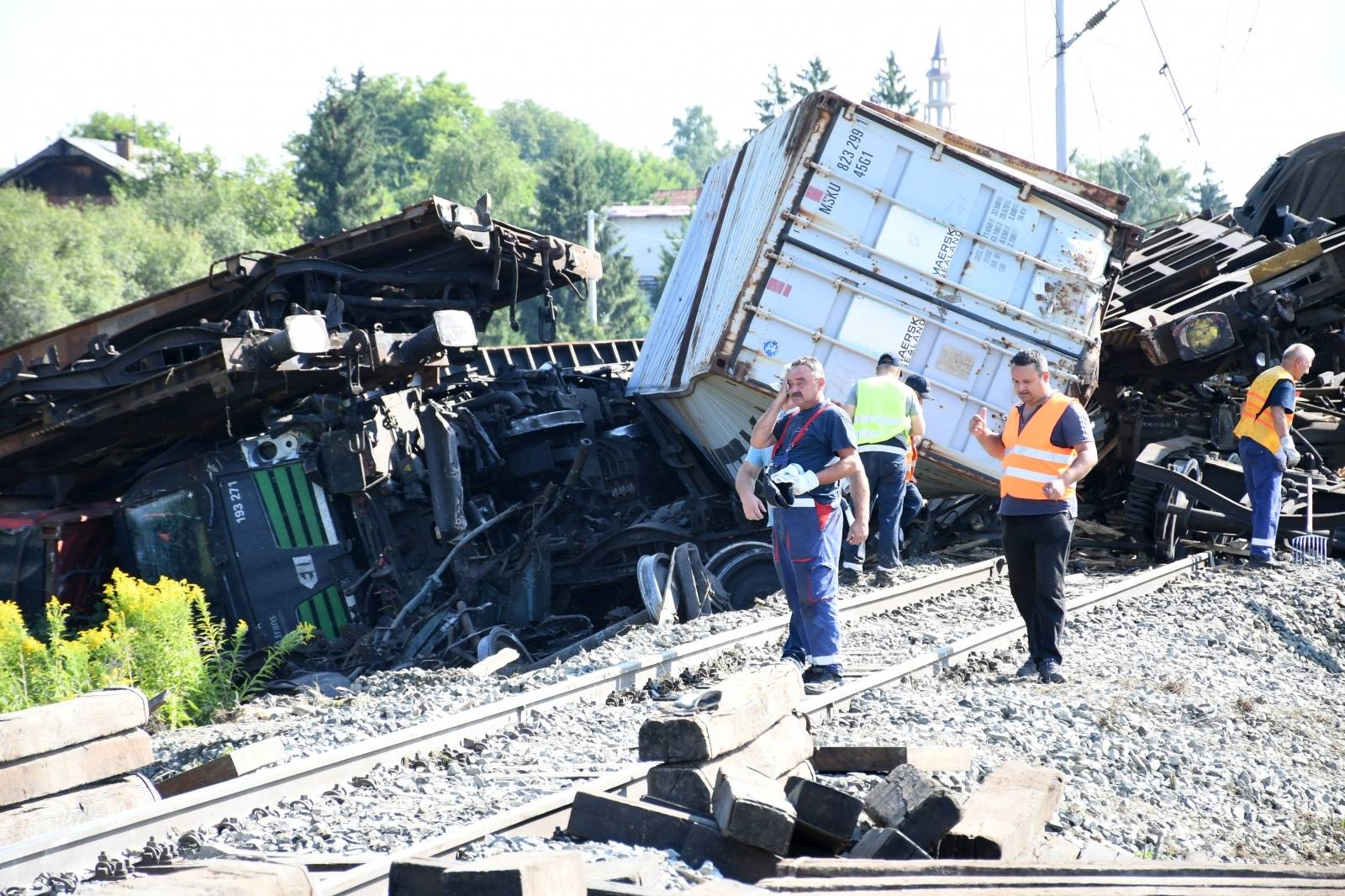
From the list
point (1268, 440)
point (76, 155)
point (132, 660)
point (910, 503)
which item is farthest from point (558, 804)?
point (76, 155)

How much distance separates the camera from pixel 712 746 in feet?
13.6

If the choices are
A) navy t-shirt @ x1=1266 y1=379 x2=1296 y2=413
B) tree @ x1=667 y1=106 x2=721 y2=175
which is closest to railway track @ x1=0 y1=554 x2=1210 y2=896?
navy t-shirt @ x1=1266 y1=379 x2=1296 y2=413

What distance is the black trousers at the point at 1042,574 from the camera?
660 cm

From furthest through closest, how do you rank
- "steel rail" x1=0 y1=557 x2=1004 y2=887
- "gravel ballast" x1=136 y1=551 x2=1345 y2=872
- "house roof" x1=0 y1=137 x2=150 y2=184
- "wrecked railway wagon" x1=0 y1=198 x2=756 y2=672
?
"house roof" x1=0 y1=137 x2=150 y2=184, "wrecked railway wagon" x1=0 y1=198 x2=756 y2=672, "gravel ballast" x1=136 y1=551 x2=1345 y2=872, "steel rail" x1=0 y1=557 x2=1004 y2=887

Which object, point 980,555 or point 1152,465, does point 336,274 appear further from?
point 1152,465

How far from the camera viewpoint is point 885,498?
959 cm

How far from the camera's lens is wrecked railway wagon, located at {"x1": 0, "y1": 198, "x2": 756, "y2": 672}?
10.1 m

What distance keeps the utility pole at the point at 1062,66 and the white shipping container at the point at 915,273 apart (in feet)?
40.7

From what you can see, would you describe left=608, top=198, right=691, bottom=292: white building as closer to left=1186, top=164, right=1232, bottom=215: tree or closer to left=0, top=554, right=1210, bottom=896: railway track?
left=1186, top=164, right=1232, bottom=215: tree

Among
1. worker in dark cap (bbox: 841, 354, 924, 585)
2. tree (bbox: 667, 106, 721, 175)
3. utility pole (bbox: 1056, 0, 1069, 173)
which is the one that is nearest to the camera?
worker in dark cap (bbox: 841, 354, 924, 585)

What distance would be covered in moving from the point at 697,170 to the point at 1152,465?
390 ft

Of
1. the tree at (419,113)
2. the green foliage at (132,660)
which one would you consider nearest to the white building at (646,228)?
the tree at (419,113)

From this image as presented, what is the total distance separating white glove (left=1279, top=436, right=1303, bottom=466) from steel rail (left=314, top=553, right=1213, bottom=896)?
3.78 metres

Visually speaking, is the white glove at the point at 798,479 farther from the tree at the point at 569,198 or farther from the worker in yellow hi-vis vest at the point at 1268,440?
the tree at the point at 569,198
